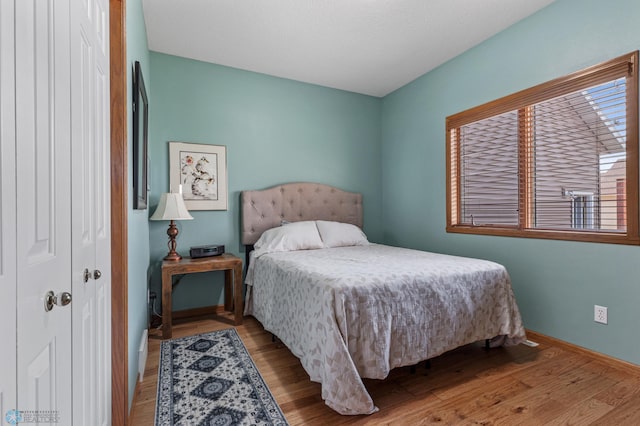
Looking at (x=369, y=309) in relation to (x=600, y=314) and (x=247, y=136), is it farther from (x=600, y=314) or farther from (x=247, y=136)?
(x=247, y=136)

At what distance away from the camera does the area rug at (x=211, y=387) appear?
→ 1.59 m

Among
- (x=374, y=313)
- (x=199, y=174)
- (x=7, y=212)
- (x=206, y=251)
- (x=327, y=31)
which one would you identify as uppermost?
(x=327, y=31)

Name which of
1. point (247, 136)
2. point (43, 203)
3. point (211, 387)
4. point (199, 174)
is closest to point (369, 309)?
point (211, 387)

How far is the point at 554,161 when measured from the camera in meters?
2.47

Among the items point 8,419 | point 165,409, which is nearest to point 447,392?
point 165,409

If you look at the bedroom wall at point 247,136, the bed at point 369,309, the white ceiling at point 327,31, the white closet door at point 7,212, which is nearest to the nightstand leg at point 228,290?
the bedroom wall at point 247,136

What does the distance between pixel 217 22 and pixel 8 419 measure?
2.85 metres

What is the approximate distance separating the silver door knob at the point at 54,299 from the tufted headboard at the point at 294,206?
2.49 metres

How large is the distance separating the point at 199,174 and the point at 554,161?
3224 millimetres

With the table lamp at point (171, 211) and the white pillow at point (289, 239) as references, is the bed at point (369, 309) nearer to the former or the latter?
the white pillow at point (289, 239)

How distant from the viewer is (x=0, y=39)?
538 millimetres

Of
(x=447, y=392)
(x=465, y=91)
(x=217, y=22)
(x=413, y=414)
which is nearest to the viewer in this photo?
(x=413, y=414)

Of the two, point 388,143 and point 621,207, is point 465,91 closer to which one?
point 388,143

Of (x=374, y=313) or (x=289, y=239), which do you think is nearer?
(x=374, y=313)
